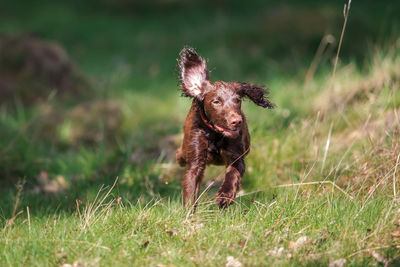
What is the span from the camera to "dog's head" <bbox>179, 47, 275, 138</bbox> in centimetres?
375

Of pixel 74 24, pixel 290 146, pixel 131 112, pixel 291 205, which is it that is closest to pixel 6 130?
pixel 131 112

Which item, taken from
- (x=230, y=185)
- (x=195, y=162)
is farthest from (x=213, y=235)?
(x=195, y=162)

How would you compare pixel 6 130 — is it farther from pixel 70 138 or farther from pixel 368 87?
pixel 368 87

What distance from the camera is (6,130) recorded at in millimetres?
6957

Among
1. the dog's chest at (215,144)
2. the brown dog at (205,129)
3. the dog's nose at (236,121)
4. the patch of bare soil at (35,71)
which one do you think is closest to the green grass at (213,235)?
the brown dog at (205,129)

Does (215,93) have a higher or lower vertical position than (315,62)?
higher

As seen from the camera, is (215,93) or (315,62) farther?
(315,62)

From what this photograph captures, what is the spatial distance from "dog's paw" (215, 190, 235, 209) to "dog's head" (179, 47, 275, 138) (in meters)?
0.45

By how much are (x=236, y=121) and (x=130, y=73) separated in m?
7.62

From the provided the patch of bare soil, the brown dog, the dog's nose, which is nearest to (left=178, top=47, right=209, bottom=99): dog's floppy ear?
the brown dog

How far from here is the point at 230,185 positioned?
381 centimetres

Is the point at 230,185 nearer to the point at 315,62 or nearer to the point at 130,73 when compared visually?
the point at 315,62

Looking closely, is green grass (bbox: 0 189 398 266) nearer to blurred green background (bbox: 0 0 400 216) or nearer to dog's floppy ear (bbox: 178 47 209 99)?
blurred green background (bbox: 0 0 400 216)

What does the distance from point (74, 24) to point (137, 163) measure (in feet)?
37.3
